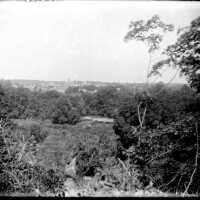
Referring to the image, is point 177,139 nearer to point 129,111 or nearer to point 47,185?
point 47,185

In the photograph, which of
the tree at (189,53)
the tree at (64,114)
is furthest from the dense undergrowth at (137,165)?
the tree at (64,114)

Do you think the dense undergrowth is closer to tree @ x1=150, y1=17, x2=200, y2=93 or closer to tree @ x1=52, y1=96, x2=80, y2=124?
tree @ x1=150, y1=17, x2=200, y2=93

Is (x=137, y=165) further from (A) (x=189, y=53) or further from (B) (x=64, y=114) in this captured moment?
(B) (x=64, y=114)

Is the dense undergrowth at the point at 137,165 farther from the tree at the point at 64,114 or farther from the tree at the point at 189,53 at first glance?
the tree at the point at 64,114

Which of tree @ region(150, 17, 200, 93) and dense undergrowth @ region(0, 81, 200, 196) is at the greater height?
tree @ region(150, 17, 200, 93)

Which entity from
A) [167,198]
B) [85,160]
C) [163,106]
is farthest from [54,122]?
[167,198]

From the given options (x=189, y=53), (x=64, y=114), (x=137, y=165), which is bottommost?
(x=64, y=114)

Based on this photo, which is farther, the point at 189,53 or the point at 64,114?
the point at 64,114

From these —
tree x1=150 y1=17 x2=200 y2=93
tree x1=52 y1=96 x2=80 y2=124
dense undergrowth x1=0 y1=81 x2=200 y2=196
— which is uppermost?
tree x1=150 y1=17 x2=200 y2=93

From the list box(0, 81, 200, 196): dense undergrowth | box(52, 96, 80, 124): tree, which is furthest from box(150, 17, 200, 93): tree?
box(52, 96, 80, 124): tree

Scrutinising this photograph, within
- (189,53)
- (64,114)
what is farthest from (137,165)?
(64,114)

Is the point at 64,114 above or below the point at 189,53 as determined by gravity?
below
